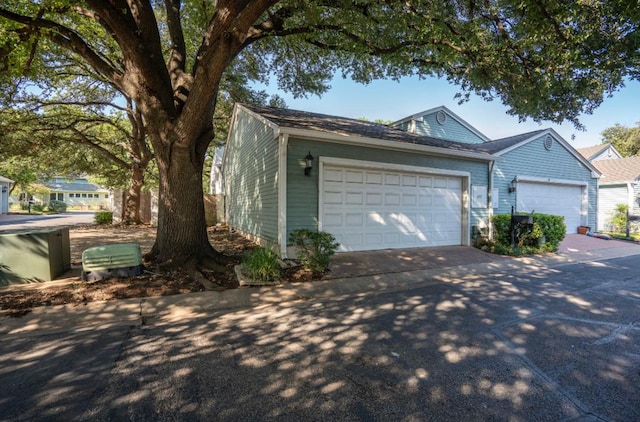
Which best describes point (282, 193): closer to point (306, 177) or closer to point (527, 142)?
point (306, 177)

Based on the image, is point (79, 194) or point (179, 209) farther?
point (79, 194)

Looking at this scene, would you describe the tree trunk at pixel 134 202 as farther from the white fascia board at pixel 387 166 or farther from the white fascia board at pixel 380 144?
the white fascia board at pixel 387 166

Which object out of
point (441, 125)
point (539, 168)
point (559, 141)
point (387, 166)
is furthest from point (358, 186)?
point (441, 125)

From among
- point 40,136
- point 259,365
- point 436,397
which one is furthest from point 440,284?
point 40,136

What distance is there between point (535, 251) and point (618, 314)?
5.34 metres

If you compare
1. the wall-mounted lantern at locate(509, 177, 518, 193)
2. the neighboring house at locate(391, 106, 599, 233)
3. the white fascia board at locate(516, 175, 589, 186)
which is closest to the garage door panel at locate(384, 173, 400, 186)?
the neighboring house at locate(391, 106, 599, 233)

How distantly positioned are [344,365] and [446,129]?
16.2 metres

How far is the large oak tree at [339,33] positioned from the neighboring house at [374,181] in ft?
6.23

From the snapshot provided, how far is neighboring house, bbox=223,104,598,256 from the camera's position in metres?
7.41

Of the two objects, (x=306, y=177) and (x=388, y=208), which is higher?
(x=306, y=177)

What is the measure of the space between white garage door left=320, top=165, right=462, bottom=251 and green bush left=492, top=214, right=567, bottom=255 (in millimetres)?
1122

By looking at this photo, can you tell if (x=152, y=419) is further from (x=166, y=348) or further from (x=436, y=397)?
(x=436, y=397)

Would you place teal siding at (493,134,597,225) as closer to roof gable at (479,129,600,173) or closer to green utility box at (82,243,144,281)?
roof gable at (479,129,600,173)

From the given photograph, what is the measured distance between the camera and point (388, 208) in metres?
8.53
